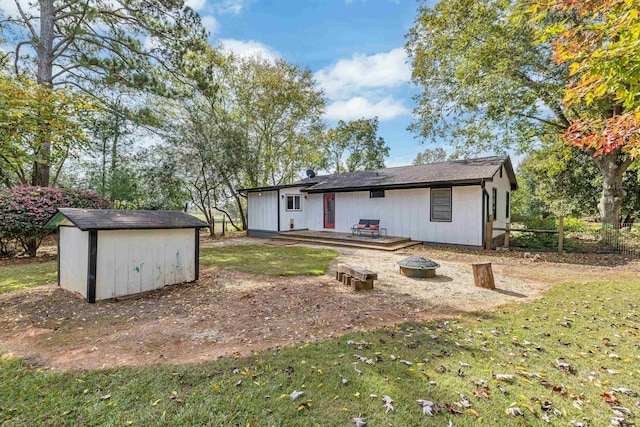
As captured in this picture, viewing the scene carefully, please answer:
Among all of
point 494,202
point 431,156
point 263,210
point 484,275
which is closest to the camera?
point 484,275

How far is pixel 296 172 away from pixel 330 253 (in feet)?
53.3

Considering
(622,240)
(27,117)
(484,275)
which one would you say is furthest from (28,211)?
(622,240)

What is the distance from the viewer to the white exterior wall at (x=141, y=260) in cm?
467

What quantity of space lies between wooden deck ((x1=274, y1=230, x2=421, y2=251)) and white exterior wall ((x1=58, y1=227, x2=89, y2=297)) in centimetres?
836

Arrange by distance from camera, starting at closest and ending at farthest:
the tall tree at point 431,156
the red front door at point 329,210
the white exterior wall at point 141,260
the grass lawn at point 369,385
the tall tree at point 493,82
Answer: the grass lawn at point 369,385 < the white exterior wall at point 141,260 < the tall tree at point 493,82 < the red front door at point 329,210 < the tall tree at point 431,156

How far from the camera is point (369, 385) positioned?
242 cm

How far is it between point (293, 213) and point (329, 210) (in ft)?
6.38

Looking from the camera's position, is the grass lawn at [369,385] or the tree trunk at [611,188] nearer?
the grass lawn at [369,385]

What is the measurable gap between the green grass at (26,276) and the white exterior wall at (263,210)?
8.44m

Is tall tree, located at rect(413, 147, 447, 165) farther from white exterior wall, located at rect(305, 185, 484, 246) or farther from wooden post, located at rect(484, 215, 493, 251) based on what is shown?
wooden post, located at rect(484, 215, 493, 251)

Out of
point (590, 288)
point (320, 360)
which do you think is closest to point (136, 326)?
point (320, 360)

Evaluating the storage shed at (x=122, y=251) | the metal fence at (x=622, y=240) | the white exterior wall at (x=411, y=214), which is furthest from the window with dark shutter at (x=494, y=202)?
the storage shed at (x=122, y=251)

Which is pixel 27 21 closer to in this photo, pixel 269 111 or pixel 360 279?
pixel 269 111

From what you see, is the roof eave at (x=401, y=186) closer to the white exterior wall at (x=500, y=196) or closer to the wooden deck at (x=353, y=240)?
the white exterior wall at (x=500, y=196)
